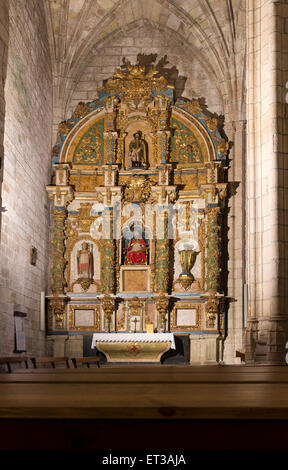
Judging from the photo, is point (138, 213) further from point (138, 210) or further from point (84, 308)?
point (84, 308)

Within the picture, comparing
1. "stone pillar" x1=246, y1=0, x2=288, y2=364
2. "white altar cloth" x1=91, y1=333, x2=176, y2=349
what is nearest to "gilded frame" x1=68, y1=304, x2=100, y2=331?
"white altar cloth" x1=91, y1=333, x2=176, y2=349

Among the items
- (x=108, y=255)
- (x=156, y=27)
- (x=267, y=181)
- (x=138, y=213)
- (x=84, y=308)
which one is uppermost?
(x=156, y=27)

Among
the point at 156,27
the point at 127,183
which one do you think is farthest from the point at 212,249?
the point at 156,27

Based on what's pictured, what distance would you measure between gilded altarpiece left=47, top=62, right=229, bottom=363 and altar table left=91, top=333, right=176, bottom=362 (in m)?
0.72

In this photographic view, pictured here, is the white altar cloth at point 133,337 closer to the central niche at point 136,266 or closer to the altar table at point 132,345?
the altar table at point 132,345

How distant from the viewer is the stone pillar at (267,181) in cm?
821

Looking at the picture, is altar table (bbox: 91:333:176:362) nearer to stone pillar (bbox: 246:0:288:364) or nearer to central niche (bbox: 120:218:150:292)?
central niche (bbox: 120:218:150:292)

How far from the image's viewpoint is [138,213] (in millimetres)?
16141

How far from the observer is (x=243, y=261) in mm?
15820

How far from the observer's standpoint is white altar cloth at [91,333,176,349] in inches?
575

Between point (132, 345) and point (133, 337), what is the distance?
0.25 m

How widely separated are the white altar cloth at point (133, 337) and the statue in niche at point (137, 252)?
1.98 metres
